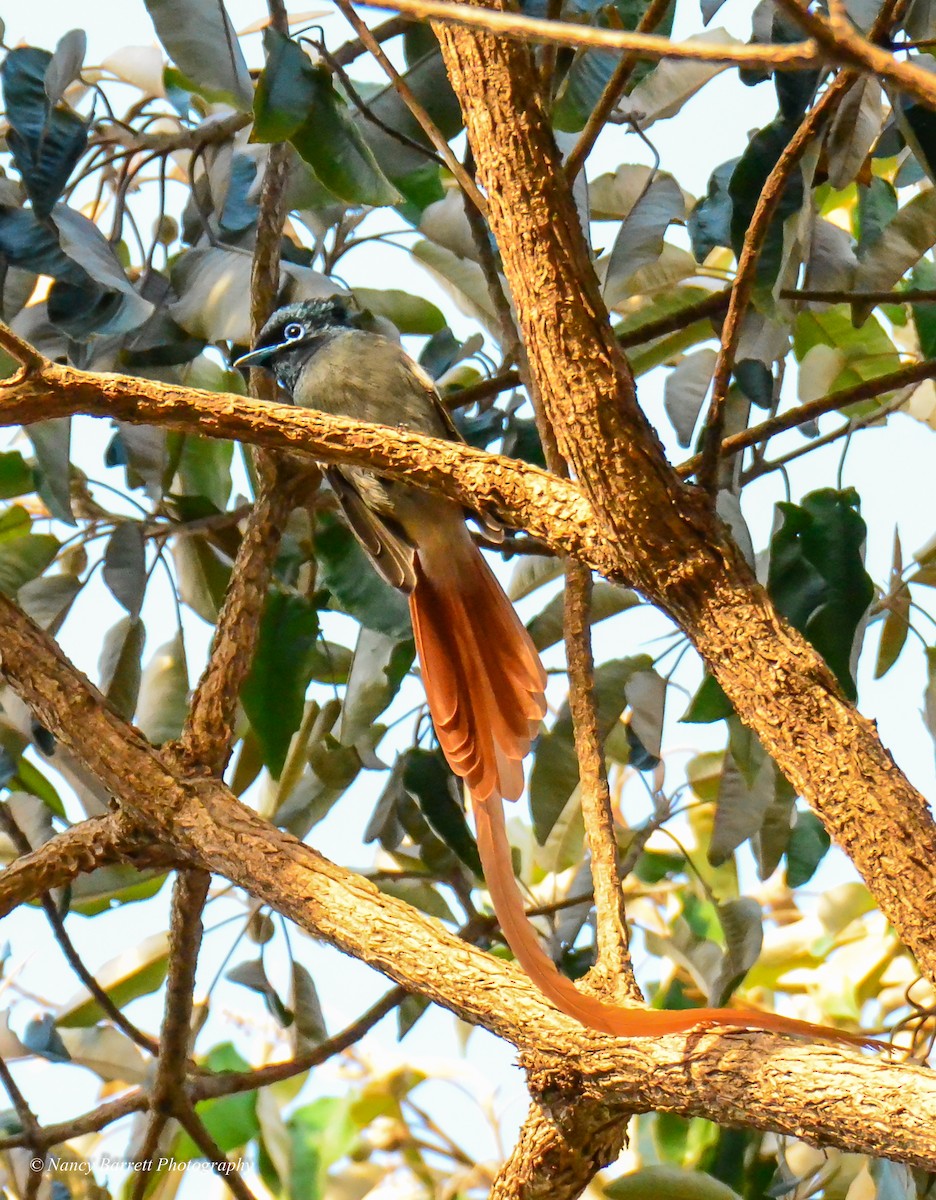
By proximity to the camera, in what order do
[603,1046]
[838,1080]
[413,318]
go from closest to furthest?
[838,1080], [603,1046], [413,318]

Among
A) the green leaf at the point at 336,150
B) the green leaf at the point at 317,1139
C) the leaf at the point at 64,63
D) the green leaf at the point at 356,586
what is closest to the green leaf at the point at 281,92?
the green leaf at the point at 336,150

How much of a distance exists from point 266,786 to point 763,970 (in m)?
1.31

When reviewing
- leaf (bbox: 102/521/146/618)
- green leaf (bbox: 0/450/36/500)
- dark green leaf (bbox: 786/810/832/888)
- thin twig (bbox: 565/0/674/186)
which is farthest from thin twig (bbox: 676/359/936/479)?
green leaf (bbox: 0/450/36/500)

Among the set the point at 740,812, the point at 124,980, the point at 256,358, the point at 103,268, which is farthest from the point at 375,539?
the point at 124,980

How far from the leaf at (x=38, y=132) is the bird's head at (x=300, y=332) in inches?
25.8

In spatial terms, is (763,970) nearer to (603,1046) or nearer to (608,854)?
(608,854)

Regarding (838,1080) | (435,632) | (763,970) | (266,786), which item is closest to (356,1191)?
(266,786)

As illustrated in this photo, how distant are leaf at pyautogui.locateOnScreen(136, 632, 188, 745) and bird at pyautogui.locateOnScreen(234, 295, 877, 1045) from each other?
38 centimetres

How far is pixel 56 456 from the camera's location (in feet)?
5.67

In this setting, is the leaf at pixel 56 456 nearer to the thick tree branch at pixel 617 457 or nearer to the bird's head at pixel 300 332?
the bird's head at pixel 300 332

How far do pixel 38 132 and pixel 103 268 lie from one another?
7.0 inches

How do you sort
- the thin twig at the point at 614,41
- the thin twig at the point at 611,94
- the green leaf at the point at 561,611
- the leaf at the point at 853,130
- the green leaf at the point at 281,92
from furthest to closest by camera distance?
the green leaf at the point at 561,611 → the leaf at the point at 853,130 → the green leaf at the point at 281,92 → the thin twig at the point at 611,94 → the thin twig at the point at 614,41

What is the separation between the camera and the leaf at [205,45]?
1.59 m

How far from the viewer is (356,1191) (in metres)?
2.56
